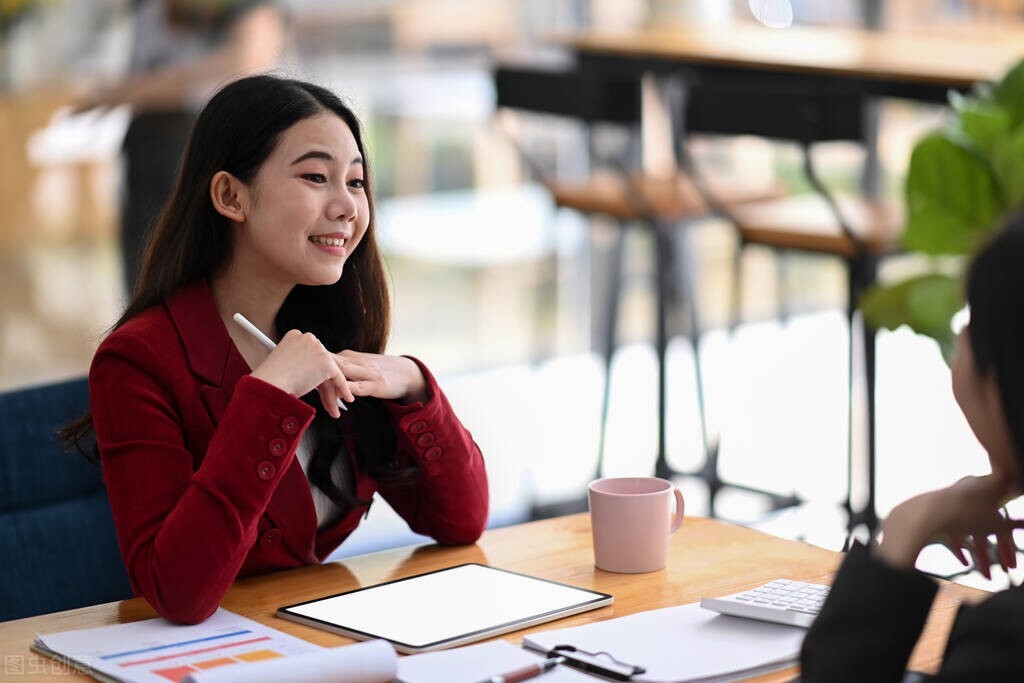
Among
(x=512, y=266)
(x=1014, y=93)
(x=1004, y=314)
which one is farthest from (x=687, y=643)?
(x=512, y=266)

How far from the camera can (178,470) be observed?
1570 mm

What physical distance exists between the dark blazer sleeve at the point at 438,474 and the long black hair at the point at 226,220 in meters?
0.03

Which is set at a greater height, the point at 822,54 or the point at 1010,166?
the point at 822,54

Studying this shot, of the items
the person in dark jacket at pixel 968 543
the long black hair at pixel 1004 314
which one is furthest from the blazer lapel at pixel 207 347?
the long black hair at pixel 1004 314

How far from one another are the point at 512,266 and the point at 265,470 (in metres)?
3.72

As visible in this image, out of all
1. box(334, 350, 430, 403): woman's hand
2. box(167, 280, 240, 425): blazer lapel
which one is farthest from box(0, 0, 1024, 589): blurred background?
box(167, 280, 240, 425): blazer lapel

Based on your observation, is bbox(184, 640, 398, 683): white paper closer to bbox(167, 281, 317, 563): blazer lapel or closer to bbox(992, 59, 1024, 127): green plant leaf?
bbox(167, 281, 317, 563): blazer lapel

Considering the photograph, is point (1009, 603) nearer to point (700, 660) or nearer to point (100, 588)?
point (700, 660)

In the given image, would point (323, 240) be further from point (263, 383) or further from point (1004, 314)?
point (1004, 314)

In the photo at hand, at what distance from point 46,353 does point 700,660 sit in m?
3.40

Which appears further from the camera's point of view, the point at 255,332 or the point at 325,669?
the point at 255,332

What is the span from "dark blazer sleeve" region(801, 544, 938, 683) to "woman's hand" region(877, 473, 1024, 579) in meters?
0.10

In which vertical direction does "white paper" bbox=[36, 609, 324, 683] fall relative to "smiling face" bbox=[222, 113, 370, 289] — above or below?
below

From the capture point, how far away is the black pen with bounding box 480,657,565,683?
4.15 feet
